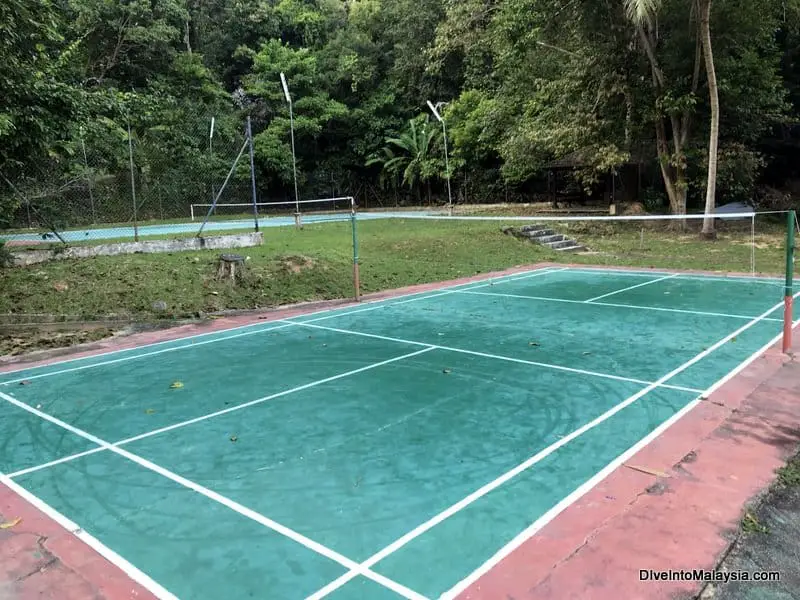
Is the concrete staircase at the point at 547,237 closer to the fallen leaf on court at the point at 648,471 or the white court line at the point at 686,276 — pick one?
the white court line at the point at 686,276

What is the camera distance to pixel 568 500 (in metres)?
3.37

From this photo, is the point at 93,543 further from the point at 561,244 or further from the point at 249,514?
the point at 561,244

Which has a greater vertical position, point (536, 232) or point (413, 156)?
point (413, 156)

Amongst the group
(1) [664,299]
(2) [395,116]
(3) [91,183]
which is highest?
(2) [395,116]

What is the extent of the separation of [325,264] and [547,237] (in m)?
8.53

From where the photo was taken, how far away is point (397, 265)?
14.2m

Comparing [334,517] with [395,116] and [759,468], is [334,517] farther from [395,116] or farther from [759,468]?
[395,116]

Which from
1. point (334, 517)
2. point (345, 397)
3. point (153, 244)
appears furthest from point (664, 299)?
point (153, 244)

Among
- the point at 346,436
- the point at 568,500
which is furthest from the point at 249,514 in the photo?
the point at 568,500

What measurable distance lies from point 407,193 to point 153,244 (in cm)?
2374

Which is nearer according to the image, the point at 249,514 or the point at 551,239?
the point at 249,514

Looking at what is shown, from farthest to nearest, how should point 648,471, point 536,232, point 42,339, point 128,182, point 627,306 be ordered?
point 128,182 < point 536,232 < point 627,306 < point 42,339 < point 648,471

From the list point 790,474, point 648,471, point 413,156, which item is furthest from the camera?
point 413,156

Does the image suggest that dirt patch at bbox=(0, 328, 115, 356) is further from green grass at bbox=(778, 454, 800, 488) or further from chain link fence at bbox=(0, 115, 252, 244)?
green grass at bbox=(778, 454, 800, 488)
